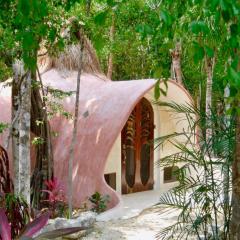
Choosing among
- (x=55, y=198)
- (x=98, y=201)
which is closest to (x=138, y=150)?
(x=98, y=201)

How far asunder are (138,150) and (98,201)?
2298 millimetres

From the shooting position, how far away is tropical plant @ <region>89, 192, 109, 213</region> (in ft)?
25.0

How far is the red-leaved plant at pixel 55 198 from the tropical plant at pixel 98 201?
498mm

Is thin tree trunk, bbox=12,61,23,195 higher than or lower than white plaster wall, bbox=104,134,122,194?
higher

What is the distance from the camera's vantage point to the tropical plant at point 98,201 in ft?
25.0

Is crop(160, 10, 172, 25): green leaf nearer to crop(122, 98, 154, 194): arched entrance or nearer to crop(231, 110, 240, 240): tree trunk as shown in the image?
crop(231, 110, 240, 240): tree trunk

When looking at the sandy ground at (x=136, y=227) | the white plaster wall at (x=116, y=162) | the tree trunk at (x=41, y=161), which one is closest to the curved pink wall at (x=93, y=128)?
the tree trunk at (x=41, y=161)

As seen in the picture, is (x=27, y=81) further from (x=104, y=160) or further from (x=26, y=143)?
(x=104, y=160)

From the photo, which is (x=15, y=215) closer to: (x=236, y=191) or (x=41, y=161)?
(x=236, y=191)

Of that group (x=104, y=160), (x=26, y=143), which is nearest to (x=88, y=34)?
(x=26, y=143)

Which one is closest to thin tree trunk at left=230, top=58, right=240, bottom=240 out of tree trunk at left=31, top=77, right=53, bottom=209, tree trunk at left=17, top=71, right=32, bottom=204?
tree trunk at left=17, top=71, right=32, bottom=204

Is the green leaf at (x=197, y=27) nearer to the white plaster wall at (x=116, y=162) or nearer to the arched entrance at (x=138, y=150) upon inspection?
the white plaster wall at (x=116, y=162)

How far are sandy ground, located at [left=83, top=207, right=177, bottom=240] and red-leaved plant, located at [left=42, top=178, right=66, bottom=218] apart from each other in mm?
772

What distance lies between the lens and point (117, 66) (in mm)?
17625
